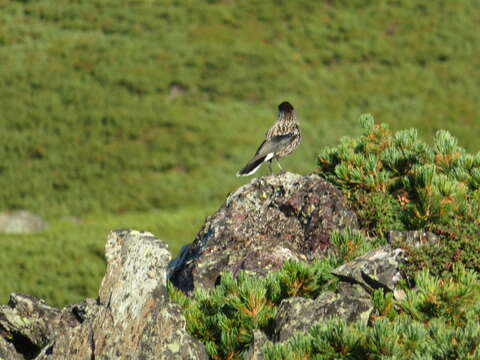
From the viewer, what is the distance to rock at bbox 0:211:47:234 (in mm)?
49594

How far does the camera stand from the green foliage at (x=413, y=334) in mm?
9227

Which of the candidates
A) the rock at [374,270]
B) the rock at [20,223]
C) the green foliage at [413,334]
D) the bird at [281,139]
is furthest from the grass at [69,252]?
the green foliage at [413,334]

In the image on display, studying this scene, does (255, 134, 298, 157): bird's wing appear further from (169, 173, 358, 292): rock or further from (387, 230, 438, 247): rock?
(387, 230, 438, 247): rock

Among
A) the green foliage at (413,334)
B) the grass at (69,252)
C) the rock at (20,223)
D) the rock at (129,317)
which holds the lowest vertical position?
the rock at (20,223)

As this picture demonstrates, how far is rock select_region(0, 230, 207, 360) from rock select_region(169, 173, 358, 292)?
93.4 inches

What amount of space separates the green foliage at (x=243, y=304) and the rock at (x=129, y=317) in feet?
1.67

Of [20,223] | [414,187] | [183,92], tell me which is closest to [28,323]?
[414,187]

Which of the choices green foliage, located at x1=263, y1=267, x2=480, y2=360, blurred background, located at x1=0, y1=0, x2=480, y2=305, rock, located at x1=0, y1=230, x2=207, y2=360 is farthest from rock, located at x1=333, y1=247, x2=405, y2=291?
blurred background, located at x1=0, y1=0, x2=480, y2=305

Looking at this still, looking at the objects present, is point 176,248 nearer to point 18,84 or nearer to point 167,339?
point 18,84

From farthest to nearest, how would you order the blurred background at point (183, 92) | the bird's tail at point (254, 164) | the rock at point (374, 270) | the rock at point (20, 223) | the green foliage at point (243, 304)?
the blurred background at point (183, 92) → the rock at point (20, 223) → the bird's tail at point (254, 164) → the rock at point (374, 270) → the green foliage at point (243, 304)

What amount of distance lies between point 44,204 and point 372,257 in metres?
42.7

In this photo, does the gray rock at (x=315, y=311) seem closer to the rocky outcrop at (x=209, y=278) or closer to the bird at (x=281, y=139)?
the rocky outcrop at (x=209, y=278)

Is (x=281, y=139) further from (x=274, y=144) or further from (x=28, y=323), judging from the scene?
(x=28, y=323)

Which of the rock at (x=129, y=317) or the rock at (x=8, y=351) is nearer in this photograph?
the rock at (x=129, y=317)
